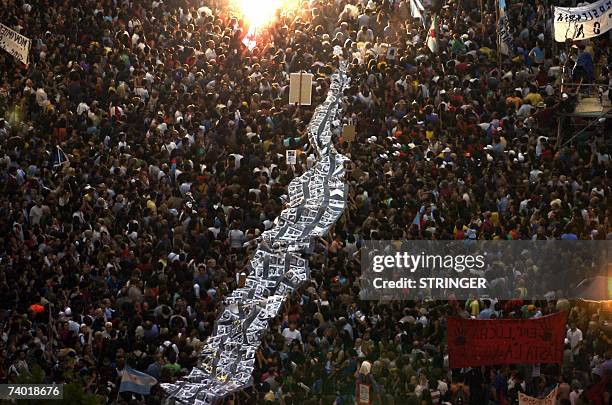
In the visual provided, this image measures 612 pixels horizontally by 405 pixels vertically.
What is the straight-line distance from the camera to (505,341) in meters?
20.8

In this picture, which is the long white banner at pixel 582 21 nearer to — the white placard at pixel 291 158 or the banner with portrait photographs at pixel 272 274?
the banner with portrait photographs at pixel 272 274

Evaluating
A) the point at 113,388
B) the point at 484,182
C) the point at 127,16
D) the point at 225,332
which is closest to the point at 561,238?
the point at 484,182

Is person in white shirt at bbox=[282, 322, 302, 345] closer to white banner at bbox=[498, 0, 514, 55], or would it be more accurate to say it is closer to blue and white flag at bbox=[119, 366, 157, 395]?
blue and white flag at bbox=[119, 366, 157, 395]

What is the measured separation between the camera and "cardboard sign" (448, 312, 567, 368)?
2084 centimetres

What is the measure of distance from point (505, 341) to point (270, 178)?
6866mm

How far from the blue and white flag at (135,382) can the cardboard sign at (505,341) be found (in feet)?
11.8

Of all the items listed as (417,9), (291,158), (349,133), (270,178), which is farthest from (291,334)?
(417,9)

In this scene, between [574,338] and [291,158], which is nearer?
[574,338]

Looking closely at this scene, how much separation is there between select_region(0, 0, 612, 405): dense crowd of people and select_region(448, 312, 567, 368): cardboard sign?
336mm

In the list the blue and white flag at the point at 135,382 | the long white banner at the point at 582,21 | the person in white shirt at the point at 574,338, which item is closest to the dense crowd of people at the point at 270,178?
the person in white shirt at the point at 574,338

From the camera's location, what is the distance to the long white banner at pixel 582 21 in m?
29.2

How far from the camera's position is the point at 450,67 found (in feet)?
98.3

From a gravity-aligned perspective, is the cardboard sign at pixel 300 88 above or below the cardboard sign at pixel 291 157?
above

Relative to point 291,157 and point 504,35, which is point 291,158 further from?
point 504,35
